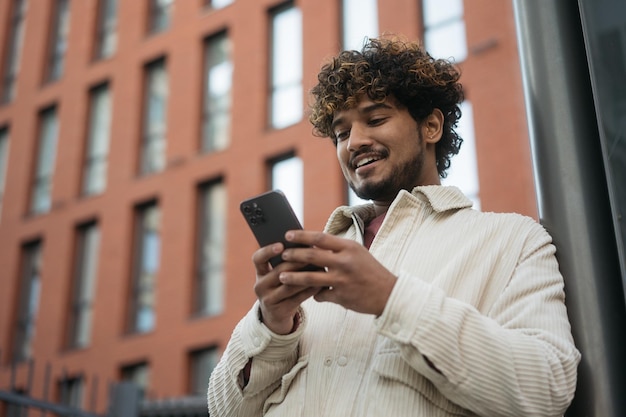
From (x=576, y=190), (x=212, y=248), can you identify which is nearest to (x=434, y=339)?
(x=576, y=190)

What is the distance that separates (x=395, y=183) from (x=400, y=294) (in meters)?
0.64

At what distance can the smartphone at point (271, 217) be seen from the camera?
1990mm

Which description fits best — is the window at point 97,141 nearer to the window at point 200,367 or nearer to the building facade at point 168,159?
the building facade at point 168,159

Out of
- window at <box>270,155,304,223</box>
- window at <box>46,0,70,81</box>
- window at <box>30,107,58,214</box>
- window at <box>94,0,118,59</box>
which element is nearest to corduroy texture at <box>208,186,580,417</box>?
window at <box>270,155,304,223</box>

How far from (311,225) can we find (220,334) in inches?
113

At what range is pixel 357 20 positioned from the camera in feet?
59.9

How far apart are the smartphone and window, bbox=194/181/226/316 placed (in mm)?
16249

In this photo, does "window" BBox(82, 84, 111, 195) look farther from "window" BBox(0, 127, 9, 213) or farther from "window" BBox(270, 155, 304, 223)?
"window" BBox(270, 155, 304, 223)

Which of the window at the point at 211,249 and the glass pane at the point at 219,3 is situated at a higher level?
the glass pane at the point at 219,3

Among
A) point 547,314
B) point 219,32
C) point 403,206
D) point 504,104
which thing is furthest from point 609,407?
point 219,32

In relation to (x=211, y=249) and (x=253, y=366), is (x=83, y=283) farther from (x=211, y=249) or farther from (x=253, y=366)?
(x=253, y=366)

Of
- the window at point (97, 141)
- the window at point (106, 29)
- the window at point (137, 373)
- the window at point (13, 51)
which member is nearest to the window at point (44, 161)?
the window at point (97, 141)

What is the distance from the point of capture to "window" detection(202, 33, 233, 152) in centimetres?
1980

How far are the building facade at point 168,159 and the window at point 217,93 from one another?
40mm
